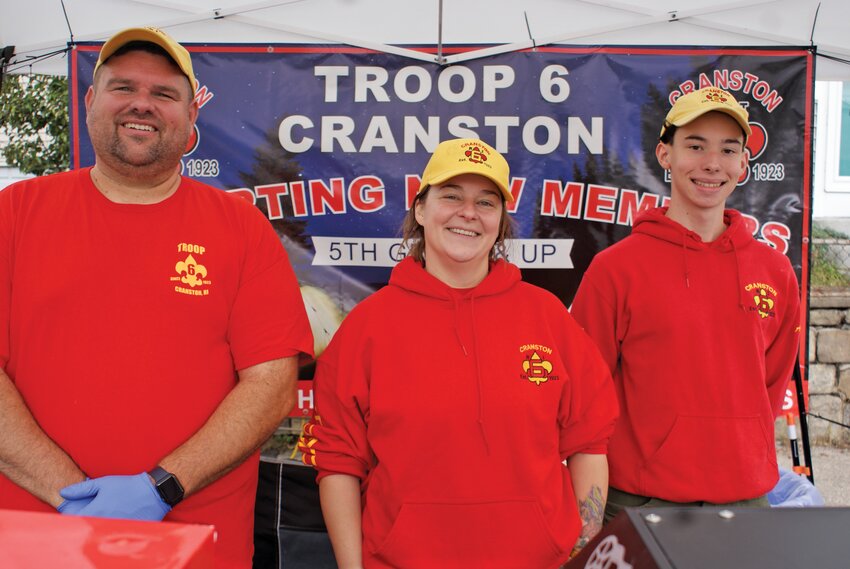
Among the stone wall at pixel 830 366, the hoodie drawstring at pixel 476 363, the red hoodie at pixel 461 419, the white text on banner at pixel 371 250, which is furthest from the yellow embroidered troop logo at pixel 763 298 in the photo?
the stone wall at pixel 830 366

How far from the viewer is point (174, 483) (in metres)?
1.67

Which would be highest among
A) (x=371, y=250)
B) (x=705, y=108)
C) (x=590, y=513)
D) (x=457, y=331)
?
(x=705, y=108)

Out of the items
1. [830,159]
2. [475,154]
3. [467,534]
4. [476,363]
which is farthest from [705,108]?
[830,159]

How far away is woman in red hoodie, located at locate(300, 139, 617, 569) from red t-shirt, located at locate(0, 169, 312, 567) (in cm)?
25

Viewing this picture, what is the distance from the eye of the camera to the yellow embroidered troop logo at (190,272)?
1810mm

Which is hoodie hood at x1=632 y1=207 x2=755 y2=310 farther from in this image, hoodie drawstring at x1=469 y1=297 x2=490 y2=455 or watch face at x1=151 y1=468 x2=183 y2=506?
watch face at x1=151 y1=468 x2=183 y2=506

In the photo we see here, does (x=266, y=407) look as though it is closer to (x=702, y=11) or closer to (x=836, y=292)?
(x=702, y=11)

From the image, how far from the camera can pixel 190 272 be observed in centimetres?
183

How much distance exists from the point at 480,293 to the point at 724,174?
3.15 ft

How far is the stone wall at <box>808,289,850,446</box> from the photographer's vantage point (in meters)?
5.85

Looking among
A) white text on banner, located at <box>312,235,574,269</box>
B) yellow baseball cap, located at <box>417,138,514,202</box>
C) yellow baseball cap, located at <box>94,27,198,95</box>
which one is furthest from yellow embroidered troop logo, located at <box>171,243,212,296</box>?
white text on banner, located at <box>312,235,574,269</box>

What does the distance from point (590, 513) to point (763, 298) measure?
0.93m

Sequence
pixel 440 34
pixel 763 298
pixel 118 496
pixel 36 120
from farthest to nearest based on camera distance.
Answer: pixel 36 120, pixel 440 34, pixel 763 298, pixel 118 496

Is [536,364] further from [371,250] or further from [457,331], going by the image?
[371,250]
